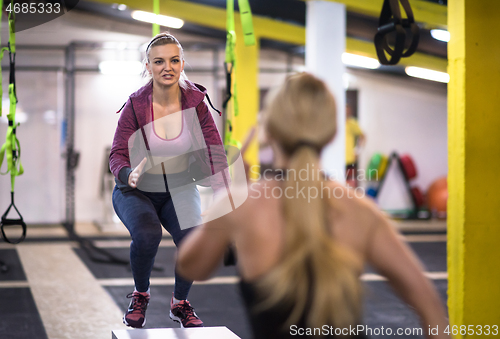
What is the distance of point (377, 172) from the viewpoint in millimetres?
9977

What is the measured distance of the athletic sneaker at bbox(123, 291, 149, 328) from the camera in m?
2.33

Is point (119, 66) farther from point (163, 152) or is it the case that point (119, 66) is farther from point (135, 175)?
point (135, 175)

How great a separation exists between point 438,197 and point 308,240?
9677 mm

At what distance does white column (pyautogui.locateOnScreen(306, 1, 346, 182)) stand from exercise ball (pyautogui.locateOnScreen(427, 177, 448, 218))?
527 cm

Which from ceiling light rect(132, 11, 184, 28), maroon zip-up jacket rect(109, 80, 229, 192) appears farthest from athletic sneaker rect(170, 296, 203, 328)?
ceiling light rect(132, 11, 184, 28)

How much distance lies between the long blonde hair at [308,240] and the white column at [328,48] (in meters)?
4.27

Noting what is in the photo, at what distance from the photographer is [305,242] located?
3.72 feet

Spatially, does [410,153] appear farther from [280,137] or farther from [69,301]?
[280,137]

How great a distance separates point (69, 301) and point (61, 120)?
5221 mm

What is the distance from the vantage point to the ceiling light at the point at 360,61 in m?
9.41

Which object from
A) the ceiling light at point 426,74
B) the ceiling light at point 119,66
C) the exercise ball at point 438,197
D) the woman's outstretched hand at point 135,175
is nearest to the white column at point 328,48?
the woman's outstretched hand at point 135,175

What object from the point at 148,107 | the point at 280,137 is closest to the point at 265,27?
the point at 148,107

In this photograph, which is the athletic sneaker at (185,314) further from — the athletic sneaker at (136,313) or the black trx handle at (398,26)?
the black trx handle at (398,26)

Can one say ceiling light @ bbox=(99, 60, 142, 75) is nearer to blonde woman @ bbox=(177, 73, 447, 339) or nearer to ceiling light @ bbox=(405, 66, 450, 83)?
ceiling light @ bbox=(405, 66, 450, 83)
